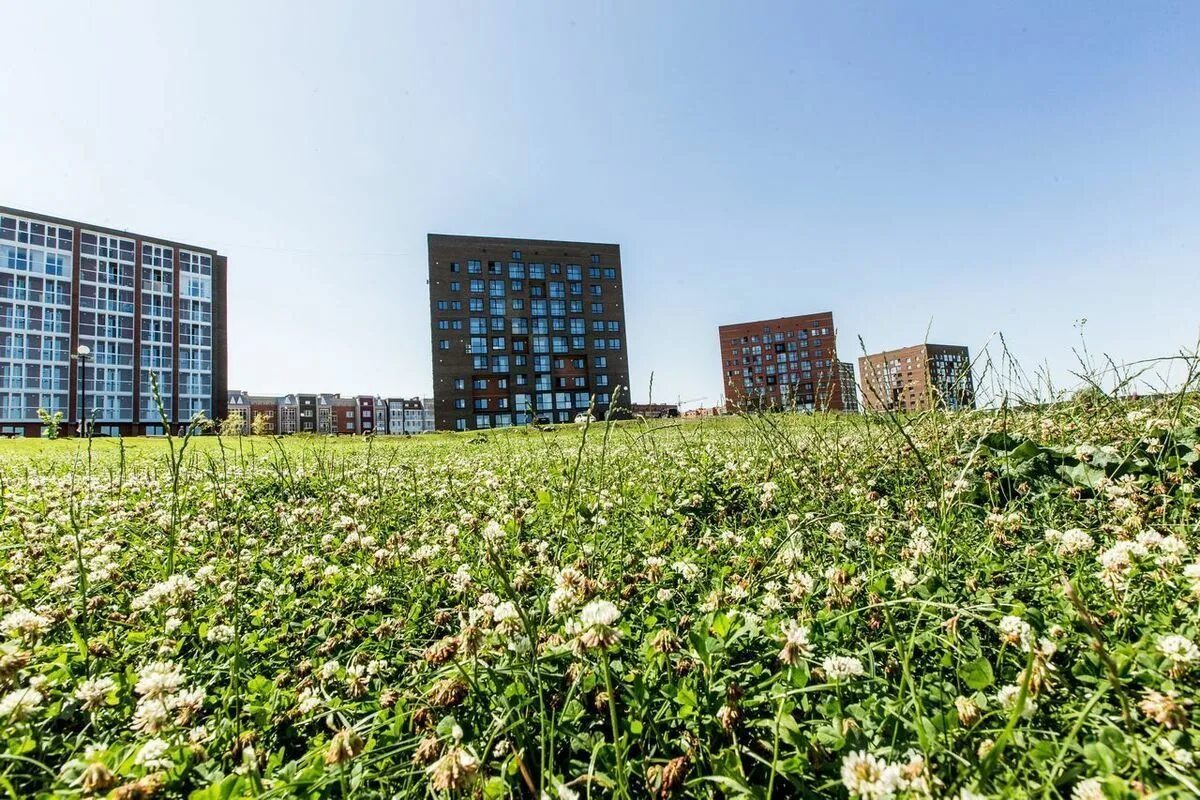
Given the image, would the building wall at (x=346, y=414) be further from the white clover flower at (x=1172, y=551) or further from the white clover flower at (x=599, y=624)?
the white clover flower at (x=1172, y=551)

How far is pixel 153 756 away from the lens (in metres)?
1.27

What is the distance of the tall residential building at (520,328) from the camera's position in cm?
6631

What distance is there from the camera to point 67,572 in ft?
8.86

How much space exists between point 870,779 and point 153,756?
5.17 ft

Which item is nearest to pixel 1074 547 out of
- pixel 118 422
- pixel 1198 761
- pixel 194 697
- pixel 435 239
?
pixel 1198 761

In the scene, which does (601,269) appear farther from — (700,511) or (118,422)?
Result: (700,511)

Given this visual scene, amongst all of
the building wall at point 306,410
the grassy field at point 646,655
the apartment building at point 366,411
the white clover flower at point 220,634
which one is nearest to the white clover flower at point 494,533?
the grassy field at point 646,655

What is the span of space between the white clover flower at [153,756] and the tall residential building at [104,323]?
69.7 meters

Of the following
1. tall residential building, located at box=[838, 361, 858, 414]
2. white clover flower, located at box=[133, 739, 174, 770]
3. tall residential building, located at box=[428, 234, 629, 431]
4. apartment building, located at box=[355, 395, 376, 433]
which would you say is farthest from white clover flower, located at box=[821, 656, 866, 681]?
apartment building, located at box=[355, 395, 376, 433]

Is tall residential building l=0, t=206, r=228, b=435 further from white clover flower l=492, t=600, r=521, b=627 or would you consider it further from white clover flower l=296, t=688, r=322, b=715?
white clover flower l=492, t=600, r=521, b=627

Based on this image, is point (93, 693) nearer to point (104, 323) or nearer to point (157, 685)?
point (157, 685)

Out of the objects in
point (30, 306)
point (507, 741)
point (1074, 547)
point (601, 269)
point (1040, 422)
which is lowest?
point (507, 741)

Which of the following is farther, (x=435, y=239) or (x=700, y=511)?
(x=435, y=239)

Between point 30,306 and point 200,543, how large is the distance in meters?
76.7
